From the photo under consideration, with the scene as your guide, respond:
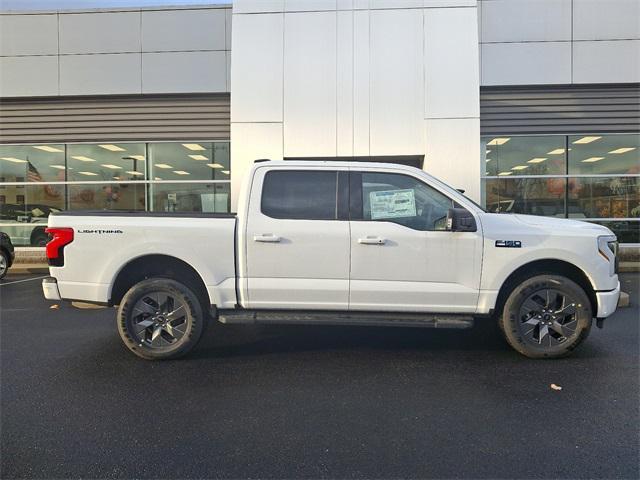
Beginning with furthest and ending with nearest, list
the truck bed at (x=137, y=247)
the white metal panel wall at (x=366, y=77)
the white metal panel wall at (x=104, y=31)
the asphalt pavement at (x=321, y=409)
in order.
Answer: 1. the white metal panel wall at (x=104, y=31)
2. the white metal panel wall at (x=366, y=77)
3. the truck bed at (x=137, y=247)
4. the asphalt pavement at (x=321, y=409)

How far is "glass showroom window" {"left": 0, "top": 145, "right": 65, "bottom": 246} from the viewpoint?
14109mm

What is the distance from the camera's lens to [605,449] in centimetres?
300

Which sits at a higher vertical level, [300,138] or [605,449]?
[300,138]

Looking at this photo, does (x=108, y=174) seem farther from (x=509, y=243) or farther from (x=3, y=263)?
(x=509, y=243)

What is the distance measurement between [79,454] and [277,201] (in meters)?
2.78

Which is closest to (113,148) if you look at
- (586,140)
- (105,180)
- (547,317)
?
(105,180)

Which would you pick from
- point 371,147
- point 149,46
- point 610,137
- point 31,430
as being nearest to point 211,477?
point 31,430

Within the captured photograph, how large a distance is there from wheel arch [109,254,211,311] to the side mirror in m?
2.59

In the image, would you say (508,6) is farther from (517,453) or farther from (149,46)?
(517,453)

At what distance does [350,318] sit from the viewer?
4605 mm

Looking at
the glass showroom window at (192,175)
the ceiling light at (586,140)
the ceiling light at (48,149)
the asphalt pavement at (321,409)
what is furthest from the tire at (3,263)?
the ceiling light at (586,140)

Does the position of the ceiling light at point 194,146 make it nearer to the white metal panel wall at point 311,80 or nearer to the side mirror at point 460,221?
the white metal panel wall at point 311,80

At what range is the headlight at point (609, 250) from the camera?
460 centimetres

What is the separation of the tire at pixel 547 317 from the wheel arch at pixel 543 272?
106 mm
